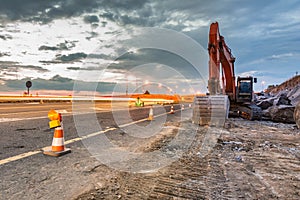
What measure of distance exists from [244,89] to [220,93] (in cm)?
400

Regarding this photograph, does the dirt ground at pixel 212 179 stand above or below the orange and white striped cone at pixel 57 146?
below

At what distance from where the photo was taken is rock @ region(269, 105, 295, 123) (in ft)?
39.0

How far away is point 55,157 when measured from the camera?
4.36 meters

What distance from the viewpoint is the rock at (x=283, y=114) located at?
1190cm

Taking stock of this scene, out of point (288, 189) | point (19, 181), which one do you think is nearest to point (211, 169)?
point (288, 189)

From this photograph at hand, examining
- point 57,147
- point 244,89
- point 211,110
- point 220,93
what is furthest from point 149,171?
point 244,89

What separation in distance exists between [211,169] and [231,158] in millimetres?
975

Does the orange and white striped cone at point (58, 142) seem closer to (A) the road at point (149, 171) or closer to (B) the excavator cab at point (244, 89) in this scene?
(A) the road at point (149, 171)

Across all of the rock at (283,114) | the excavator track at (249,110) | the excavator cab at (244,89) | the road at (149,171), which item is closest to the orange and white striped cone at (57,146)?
the road at (149,171)

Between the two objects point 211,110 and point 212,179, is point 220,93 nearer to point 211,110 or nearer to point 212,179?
point 211,110

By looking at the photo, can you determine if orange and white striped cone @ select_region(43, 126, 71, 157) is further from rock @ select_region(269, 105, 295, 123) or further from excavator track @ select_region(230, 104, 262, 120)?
rock @ select_region(269, 105, 295, 123)

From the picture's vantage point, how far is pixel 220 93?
35.8 ft

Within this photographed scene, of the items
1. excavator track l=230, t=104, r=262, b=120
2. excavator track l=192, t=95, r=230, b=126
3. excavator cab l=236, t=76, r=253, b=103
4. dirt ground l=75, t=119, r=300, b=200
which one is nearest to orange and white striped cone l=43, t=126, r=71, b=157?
dirt ground l=75, t=119, r=300, b=200

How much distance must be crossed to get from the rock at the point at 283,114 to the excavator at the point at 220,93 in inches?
41.9
